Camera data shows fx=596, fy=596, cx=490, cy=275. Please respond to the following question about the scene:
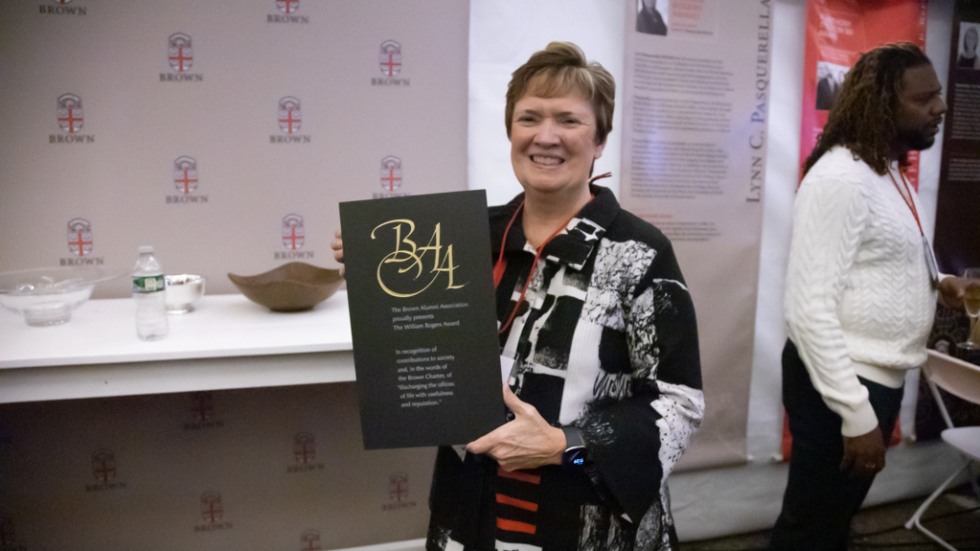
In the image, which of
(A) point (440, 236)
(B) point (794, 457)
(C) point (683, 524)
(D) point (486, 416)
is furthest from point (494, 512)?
(C) point (683, 524)

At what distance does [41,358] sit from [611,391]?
128cm

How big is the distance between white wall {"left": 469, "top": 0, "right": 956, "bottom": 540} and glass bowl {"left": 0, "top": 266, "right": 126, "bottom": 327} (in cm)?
125

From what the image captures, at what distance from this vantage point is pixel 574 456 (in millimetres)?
1058

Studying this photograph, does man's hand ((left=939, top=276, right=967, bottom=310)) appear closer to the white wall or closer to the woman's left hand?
the white wall

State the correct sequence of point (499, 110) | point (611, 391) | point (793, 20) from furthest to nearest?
point (793, 20), point (499, 110), point (611, 391)

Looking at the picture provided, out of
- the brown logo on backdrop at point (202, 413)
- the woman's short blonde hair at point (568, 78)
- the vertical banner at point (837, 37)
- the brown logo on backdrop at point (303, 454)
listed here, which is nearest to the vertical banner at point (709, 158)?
the vertical banner at point (837, 37)

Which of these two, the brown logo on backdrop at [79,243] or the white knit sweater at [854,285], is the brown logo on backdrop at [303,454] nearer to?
the brown logo on backdrop at [79,243]

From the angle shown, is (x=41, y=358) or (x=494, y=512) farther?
(x=41, y=358)

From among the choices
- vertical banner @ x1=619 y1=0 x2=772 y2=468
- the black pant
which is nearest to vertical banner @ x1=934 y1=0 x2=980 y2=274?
vertical banner @ x1=619 y1=0 x2=772 y2=468

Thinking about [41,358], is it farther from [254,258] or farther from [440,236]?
[440,236]

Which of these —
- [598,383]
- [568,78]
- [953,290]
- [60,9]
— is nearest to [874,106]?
[953,290]

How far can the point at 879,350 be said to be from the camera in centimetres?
163

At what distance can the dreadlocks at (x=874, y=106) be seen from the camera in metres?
1.63

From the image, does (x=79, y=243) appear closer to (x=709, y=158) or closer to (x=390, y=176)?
(x=390, y=176)
